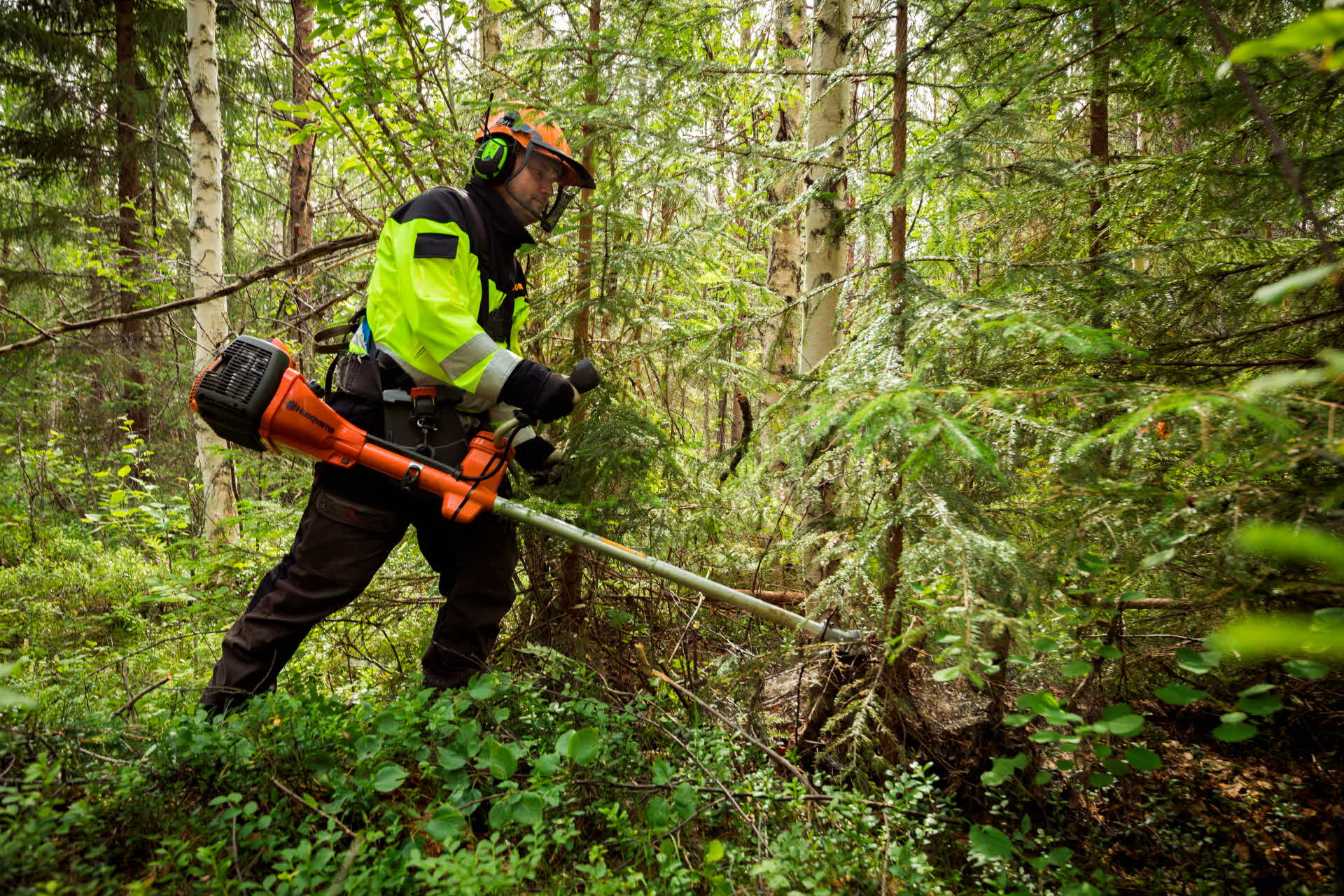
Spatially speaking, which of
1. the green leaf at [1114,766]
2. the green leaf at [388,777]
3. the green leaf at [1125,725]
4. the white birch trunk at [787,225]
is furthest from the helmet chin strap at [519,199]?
the green leaf at [1114,766]

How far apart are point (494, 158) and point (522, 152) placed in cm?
15

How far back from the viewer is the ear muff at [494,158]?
10.3 feet

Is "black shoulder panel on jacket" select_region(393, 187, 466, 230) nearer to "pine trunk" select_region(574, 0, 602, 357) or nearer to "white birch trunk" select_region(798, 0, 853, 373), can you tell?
"pine trunk" select_region(574, 0, 602, 357)

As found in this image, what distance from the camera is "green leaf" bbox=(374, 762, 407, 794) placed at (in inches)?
81.8

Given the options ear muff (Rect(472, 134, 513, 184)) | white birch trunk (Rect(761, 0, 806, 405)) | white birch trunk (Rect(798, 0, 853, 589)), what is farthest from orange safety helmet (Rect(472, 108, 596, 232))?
white birch trunk (Rect(761, 0, 806, 405))

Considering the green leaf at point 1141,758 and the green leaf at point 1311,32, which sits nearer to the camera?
the green leaf at point 1311,32

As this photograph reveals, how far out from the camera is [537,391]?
9.48ft

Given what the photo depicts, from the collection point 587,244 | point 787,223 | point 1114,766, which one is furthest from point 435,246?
point 787,223

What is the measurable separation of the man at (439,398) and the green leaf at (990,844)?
2157 mm

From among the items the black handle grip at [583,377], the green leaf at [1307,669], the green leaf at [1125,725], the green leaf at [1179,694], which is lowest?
the green leaf at [1125,725]

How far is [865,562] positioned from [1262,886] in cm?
197

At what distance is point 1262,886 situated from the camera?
248cm

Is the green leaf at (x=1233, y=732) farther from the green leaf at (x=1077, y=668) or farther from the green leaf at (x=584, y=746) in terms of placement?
the green leaf at (x=584, y=746)

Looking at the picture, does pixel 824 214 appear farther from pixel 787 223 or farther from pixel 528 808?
pixel 528 808
